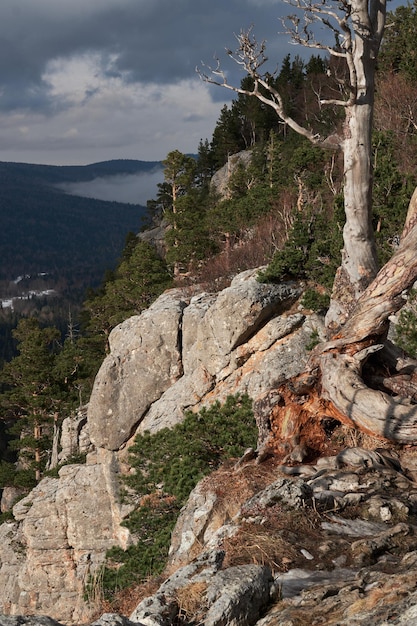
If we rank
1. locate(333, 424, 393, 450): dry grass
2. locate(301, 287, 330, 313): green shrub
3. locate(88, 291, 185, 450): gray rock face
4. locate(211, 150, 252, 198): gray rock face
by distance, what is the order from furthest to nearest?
locate(211, 150, 252, 198): gray rock face → locate(88, 291, 185, 450): gray rock face → locate(301, 287, 330, 313): green shrub → locate(333, 424, 393, 450): dry grass

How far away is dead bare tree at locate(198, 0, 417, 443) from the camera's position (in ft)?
28.9

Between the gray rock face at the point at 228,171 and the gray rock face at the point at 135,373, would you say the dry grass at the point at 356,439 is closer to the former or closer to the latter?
the gray rock face at the point at 135,373

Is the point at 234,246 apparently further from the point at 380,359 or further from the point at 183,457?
the point at 380,359

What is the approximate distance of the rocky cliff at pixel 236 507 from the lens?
474 cm

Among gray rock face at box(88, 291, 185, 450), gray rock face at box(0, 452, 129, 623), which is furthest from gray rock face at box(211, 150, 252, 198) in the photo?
gray rock face at box(0, 452, 129, 623)

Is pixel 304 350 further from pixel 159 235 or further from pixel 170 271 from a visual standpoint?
pixel 159 235

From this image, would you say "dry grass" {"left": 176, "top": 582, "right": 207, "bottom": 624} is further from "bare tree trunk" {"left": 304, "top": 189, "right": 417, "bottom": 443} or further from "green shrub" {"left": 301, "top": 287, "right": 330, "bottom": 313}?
"green shrub" {"left": 301, "top": 287, "right": 330, "bottom": 313}

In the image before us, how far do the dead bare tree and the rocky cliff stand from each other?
60 cm

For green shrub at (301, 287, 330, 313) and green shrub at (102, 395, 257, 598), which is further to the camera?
green shrub at (301, 287, 330, 313)

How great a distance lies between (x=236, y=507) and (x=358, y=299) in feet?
13.3

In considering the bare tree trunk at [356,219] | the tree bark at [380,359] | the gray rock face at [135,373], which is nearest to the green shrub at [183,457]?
the bare tree trunk at [356,219]

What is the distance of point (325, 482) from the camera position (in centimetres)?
764

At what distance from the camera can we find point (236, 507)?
8.68 m

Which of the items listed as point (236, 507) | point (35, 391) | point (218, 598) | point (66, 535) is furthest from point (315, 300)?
point (35, 391)
